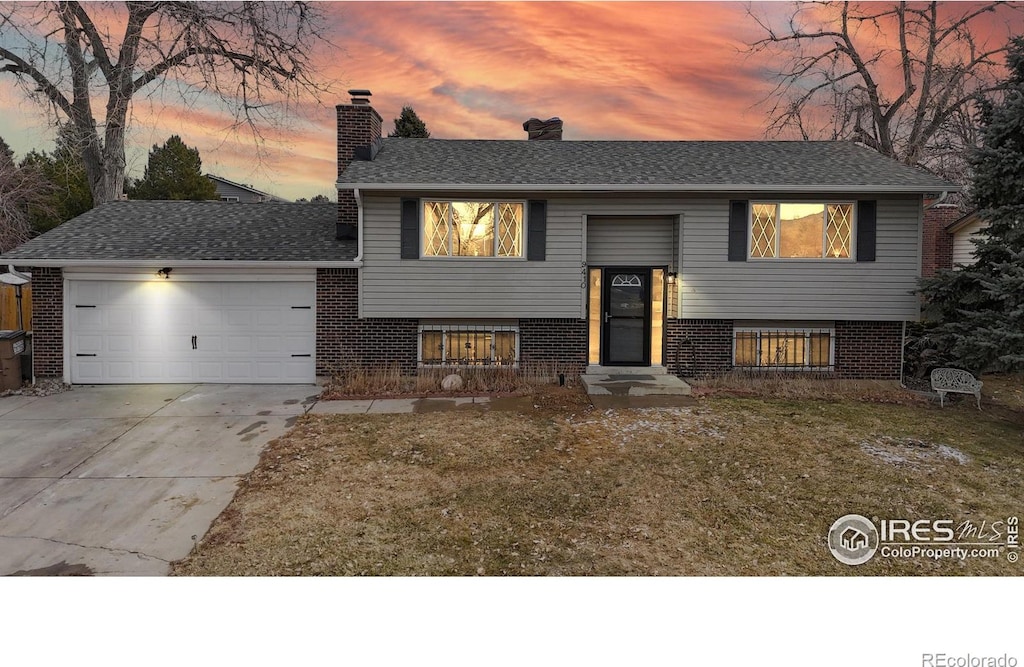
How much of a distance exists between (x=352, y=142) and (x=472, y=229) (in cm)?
349

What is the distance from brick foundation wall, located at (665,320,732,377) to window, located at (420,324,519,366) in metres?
3.22

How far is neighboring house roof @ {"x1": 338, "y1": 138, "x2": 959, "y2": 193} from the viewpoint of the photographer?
9.78 m

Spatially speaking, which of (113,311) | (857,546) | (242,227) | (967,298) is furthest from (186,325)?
(967,298)

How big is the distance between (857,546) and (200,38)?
18.7 metres

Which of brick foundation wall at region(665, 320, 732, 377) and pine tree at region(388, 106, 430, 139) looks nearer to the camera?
brick foundation wall at region(665, 320, 732, 377)

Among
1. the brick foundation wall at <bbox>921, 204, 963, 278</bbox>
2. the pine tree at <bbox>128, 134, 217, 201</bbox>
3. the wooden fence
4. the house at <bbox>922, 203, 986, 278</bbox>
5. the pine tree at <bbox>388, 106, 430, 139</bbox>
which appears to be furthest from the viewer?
the pine tree at <bbox>128, 134, 217, 201</bbox>

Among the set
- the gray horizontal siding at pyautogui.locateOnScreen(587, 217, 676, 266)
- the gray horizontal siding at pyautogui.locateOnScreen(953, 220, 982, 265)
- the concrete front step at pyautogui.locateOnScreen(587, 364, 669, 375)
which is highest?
the gray horizontal siding at pyautogui.locateOnScreen(953, 220, 982, 265)

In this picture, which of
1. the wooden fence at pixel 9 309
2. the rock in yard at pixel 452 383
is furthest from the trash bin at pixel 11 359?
the rock in yard at pixel 452 383

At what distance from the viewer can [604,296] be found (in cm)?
1088

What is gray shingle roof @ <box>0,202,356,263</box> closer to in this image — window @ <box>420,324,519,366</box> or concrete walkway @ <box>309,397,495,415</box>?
window @ <box>420,324,519,366</box>

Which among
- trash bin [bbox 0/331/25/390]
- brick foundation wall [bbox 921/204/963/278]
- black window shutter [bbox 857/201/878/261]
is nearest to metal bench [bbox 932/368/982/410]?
black window shutter [bbox 857/201/878/261]

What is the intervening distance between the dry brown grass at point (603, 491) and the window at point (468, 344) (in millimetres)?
2519

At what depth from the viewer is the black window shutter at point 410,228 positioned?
10.1 metres

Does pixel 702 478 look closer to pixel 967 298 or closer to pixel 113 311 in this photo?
pixel 967 298
